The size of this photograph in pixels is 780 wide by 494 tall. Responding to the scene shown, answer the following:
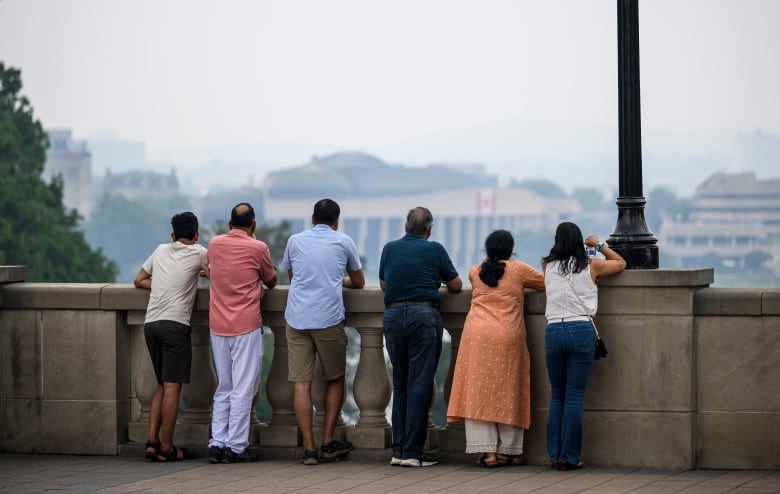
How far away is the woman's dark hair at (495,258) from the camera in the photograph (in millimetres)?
9086

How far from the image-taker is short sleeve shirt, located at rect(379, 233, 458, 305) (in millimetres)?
9156

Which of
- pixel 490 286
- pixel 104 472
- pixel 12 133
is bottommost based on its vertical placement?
pixel 104 472

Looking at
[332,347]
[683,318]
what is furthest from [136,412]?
[683,318]

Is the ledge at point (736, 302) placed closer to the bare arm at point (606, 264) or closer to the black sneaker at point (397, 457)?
the bare arm at point (606, 264)

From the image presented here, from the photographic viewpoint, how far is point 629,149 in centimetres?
962

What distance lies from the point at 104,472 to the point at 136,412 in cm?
103

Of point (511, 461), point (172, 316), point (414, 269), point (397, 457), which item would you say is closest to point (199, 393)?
point (172, 316)

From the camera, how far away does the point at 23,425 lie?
10.4m

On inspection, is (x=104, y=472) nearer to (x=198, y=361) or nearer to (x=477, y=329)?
(x=198, y=361)

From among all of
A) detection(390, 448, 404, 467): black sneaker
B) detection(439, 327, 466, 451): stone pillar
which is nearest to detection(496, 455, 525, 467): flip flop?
detection(439, 327, 466, 451): stone pillar

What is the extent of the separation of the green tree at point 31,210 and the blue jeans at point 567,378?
209 ft

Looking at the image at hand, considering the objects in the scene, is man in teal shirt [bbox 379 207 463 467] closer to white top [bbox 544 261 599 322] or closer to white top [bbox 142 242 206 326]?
white top [bbox 544 261 599 322]

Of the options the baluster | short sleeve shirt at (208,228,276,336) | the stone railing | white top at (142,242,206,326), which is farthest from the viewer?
the baluster

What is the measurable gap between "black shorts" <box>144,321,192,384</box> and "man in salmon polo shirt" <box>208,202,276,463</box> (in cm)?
22
